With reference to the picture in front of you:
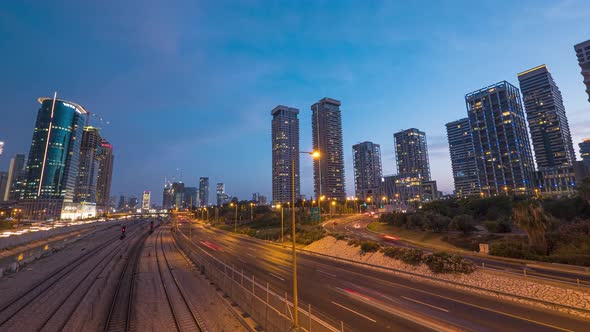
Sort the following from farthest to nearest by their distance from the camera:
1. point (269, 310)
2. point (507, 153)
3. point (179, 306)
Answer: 1. point (507, 153)
2. point (179, 306)
3. point (269, 310)

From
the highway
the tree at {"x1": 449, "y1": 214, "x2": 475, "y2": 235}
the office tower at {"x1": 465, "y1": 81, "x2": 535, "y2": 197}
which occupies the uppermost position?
the office tower at {"x1": 465, "y1": 81, "x2": 535, "y2": 197}

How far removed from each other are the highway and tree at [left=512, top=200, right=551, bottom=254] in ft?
76.7

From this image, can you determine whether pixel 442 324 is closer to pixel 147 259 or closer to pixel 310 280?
pixel 310 280

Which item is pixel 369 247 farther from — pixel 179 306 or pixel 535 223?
pixel 179 306

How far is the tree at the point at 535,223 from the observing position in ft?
121

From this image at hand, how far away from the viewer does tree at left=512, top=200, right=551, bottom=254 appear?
121 ft

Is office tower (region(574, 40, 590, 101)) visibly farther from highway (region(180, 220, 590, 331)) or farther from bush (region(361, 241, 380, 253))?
highway (region(180, 220, 590, 331))

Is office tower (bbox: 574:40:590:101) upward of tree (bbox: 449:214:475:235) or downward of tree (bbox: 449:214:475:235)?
upward

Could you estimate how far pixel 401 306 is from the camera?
20.5 meters

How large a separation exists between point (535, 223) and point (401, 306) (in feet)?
104

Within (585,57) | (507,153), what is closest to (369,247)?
(507,153)

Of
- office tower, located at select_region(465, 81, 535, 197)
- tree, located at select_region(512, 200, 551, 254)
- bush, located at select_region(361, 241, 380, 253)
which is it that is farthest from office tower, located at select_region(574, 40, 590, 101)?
bush, located at select_region(361, 241, 380, 253)

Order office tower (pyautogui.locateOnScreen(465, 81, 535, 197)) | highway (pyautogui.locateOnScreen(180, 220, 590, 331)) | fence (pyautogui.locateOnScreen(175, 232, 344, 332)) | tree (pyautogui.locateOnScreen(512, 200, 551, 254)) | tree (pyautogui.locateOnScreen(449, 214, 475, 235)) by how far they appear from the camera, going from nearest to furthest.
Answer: fence (pyautogui.locateOnScreen(175, 232, 344, 332))
highway (pyautogui.locateOnScreen(180, 220, 590, 331))
tree (pyautogui.locateOnScreen(512, 200, 551, 254))
tree (pyautogui.locateOnScreen(449, 214, 475, 235))
office tower (pyautogui.locateOnScreen(465, 81, 535, 197))

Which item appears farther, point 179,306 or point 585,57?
point 585,57
